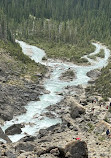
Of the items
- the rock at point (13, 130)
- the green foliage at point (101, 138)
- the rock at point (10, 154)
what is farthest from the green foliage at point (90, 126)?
the rock at point (10, 154)

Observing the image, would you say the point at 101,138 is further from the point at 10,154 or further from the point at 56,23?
the point at 56,23

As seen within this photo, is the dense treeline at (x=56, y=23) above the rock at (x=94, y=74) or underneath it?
underneath

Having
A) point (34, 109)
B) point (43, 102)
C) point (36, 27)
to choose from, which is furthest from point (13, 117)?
point (36, 27)

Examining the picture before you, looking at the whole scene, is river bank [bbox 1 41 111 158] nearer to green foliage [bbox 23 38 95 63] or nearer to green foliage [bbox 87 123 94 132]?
green foliage [bbox 87 123 94 132]

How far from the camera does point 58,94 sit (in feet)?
170

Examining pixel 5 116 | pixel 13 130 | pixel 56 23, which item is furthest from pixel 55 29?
pixel 13 130

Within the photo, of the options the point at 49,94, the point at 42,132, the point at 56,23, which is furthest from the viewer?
the point at 56,23

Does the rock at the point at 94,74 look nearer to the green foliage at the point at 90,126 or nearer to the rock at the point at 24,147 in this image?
the green foliage at the point at 90,126

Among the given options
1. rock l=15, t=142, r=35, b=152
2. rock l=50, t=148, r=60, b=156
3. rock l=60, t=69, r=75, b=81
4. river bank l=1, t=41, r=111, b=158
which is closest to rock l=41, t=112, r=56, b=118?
river bank l=1, t=41, r=111, b=158

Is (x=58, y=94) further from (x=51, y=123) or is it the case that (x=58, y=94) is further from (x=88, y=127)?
(x=88, y=127)

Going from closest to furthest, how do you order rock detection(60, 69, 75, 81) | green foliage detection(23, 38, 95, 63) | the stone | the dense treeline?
the stone → rock detection(60, 69, 75, 81) → green foliage detection(23, 38, 95, 63) → the dense treeline

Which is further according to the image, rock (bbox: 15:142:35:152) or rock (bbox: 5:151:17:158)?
rock (bbox: 15:142:35:152)

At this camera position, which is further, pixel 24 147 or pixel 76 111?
pixel 76 111

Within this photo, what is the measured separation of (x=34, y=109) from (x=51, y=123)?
677 centimetres
